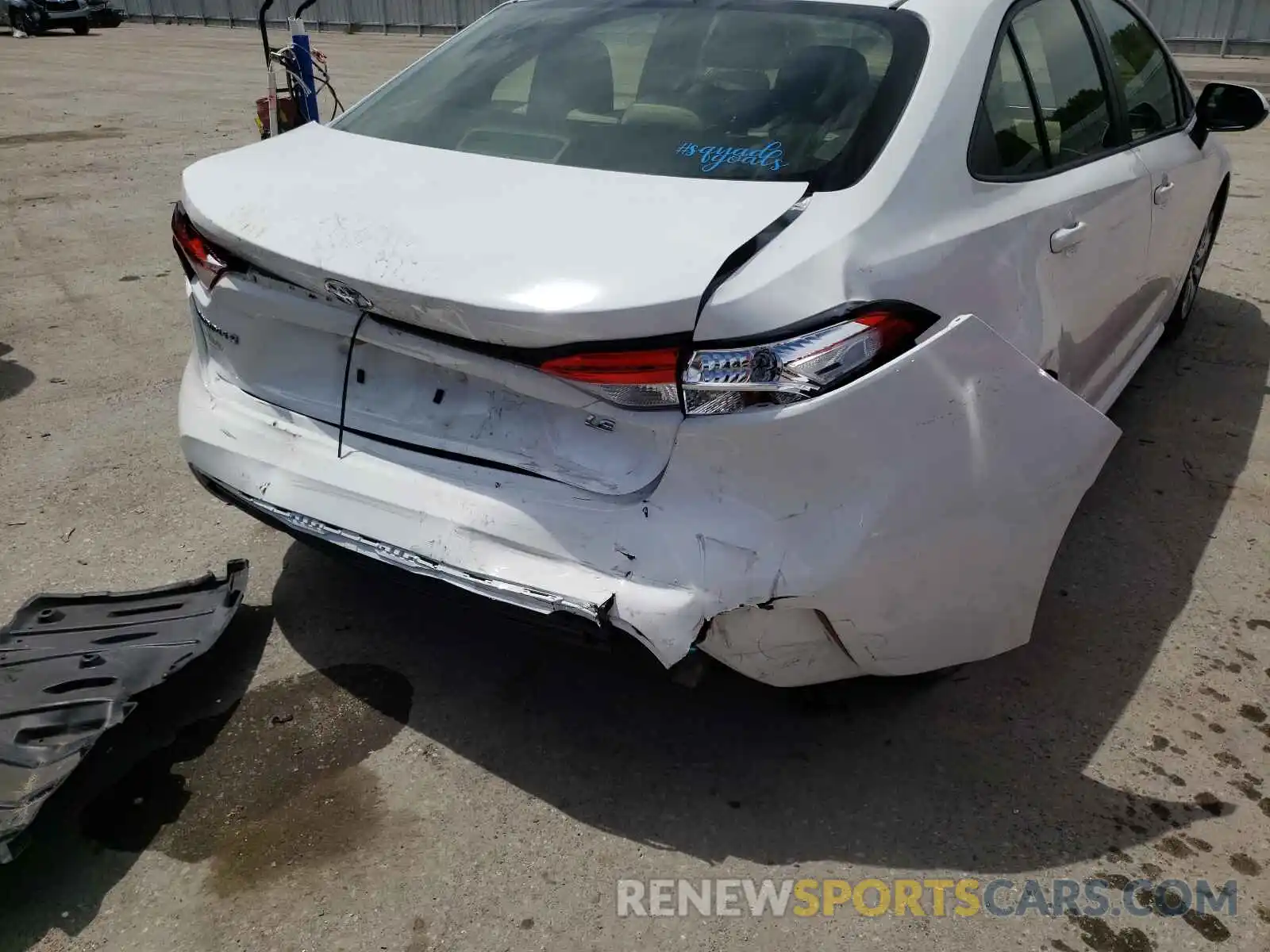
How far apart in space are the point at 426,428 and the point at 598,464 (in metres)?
0.42

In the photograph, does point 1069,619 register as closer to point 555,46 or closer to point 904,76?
point 904,76

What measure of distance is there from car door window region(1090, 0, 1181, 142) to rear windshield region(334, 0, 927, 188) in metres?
1.34

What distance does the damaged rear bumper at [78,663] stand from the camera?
2217 mm

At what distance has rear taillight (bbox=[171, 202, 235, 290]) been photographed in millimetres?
2465

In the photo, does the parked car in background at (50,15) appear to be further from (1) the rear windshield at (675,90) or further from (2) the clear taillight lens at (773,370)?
(2) the clear taillight lens at (773,370)

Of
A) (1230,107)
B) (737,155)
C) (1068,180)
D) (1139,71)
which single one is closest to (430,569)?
(737,155)

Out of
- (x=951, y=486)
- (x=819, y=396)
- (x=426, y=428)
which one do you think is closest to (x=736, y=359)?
(x=819, y=396)

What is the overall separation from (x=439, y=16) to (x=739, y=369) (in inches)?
1033

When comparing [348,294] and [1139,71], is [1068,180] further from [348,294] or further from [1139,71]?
[348,294]

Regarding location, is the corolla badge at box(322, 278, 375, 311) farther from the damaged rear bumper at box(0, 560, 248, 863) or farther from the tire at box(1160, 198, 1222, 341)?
the tire at box(1160, 198, 1222, 341)

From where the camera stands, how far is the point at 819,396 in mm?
1936

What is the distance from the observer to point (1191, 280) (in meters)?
4.89

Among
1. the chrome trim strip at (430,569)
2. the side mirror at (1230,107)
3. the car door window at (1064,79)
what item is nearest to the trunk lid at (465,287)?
the chrome trim strip at (430,569)

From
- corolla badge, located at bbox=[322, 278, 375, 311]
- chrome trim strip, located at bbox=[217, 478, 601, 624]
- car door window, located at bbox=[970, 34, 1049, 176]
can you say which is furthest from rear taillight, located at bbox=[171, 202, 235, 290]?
car door window, located at bbox=[970, 34, 1049, 176]
